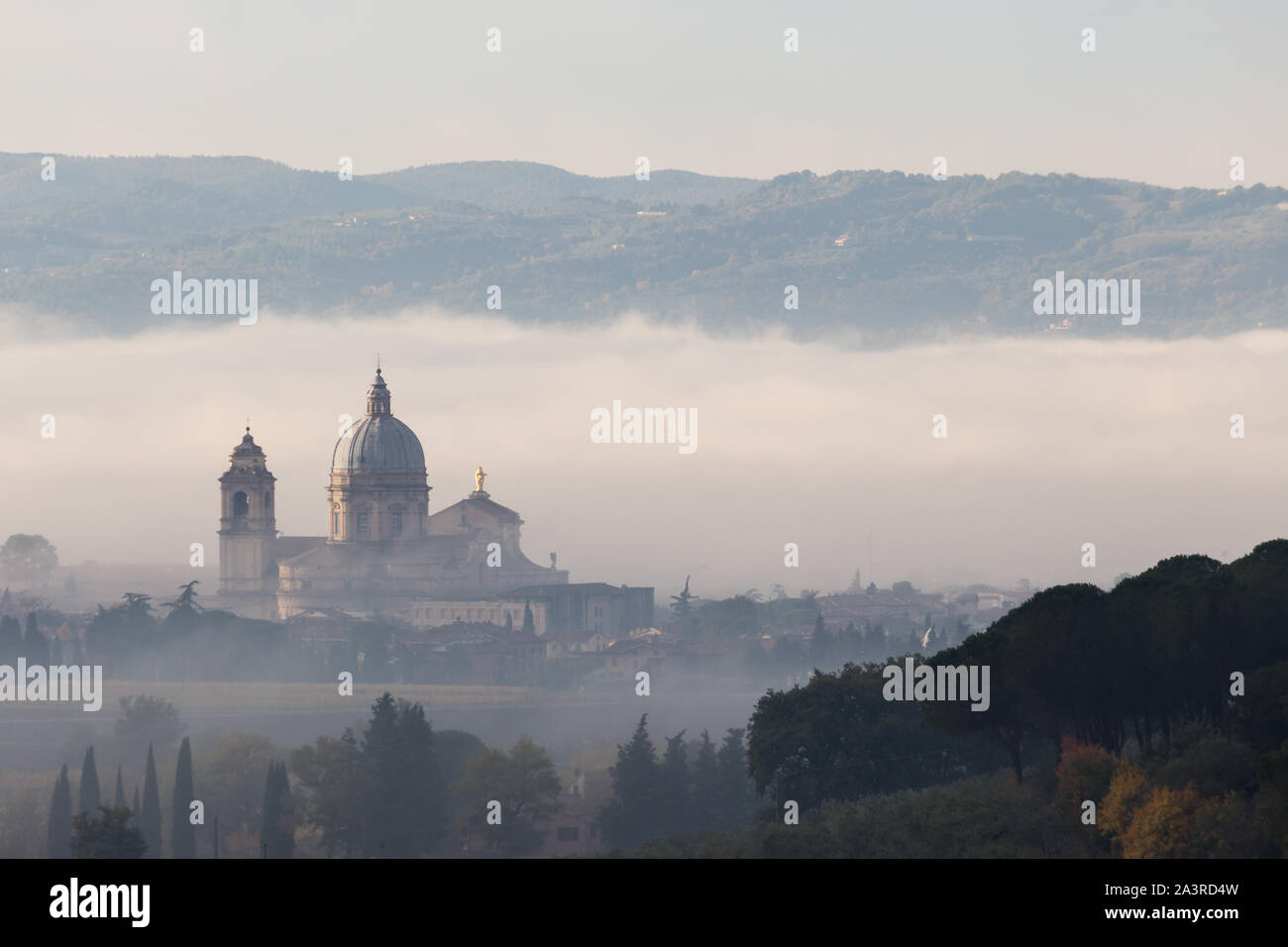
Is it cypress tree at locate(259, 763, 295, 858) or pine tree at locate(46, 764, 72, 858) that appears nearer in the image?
pine tree at locate(46, 764, 72, 858)

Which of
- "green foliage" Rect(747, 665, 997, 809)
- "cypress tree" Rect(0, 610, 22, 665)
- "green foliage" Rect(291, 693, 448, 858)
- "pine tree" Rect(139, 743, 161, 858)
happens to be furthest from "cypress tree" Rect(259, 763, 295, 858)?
"cypress tree" Rect(0, 610, 22, 665)

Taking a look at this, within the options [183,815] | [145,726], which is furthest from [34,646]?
[183,815]

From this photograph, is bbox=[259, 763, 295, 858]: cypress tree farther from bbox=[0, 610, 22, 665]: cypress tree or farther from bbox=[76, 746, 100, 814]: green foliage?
bbox=[0, 610, 22, 665]: cypress tree

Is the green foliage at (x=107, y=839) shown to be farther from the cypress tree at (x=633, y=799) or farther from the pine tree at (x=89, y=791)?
the pine tree at (x=89, y=791)

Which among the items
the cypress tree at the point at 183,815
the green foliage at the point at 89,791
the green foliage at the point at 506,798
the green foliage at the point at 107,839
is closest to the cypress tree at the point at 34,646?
the cypress tree at the point at 183,815

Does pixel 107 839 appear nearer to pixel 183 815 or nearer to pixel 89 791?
pixel 183 815

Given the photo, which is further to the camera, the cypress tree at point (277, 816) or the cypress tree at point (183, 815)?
the cypress tree at point (183, 815)
